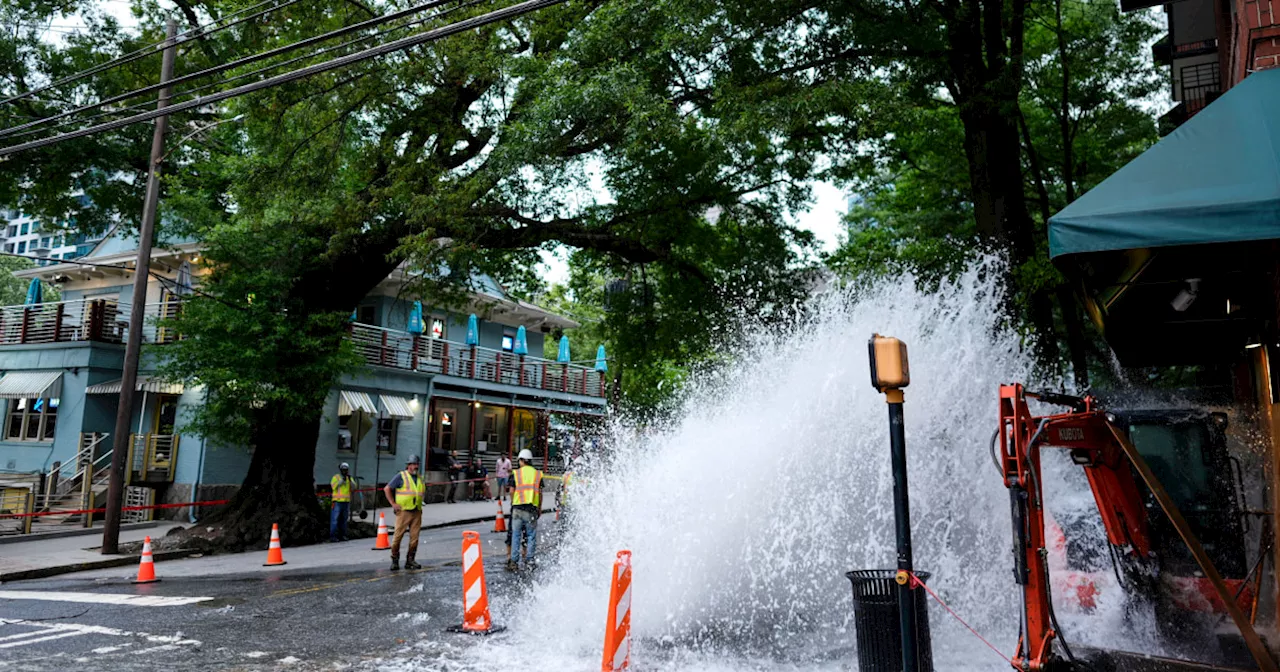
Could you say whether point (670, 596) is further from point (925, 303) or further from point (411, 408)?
point (411, 408)

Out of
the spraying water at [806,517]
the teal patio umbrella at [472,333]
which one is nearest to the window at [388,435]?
the teal patio umbrella at [472,333]

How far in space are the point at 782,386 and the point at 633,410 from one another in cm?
3519

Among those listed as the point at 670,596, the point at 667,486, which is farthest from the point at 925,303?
the point at 670,596

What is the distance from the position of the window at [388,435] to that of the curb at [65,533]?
9562 mm

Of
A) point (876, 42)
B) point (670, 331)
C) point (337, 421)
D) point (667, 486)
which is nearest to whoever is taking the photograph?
point (667, 486)

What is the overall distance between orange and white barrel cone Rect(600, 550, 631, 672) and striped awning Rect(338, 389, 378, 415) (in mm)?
22787

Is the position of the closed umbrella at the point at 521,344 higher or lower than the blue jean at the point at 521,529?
higher

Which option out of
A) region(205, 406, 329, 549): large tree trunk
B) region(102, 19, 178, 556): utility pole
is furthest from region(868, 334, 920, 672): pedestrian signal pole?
region(205, 406, 329, 549): large tree trunk

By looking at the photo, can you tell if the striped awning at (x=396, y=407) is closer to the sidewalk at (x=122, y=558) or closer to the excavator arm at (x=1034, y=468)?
the sidewalk at (x=122, y=558)

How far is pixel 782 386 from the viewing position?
33.7 ft

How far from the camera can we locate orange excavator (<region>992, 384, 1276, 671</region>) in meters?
6.07

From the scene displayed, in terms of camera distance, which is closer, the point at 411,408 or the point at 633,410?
the point at 411,408

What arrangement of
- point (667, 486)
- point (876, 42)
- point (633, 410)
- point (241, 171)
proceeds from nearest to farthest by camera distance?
point (667, 486) → point (876, 42) → point (241, 171) → point (633, 410)

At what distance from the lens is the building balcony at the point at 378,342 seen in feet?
88.4
